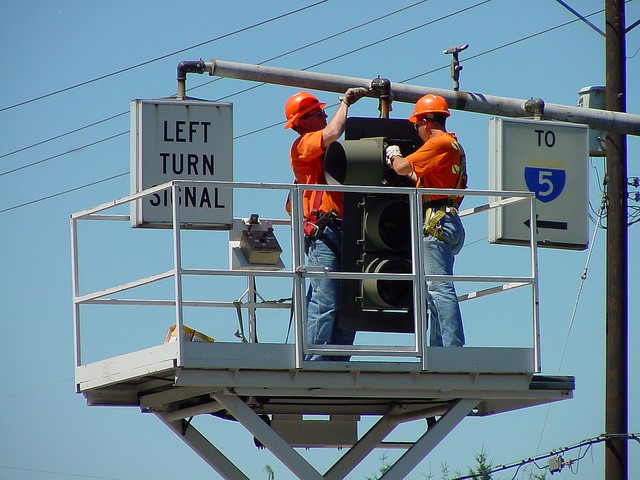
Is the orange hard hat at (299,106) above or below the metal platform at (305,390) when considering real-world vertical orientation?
above

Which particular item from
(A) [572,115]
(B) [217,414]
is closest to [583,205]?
(A) [572,115]

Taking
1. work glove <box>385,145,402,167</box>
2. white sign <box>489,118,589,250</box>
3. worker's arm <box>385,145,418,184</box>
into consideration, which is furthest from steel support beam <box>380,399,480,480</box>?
work glove <box>385,145,402,167</box>

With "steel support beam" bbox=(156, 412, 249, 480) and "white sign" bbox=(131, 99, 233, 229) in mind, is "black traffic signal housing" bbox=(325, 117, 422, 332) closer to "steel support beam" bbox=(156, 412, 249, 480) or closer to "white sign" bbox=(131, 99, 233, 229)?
"white sign" bbox=(131, 99, 233, 229)

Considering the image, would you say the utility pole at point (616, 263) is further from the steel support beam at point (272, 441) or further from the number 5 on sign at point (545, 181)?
the steel support beam at point (272, 441)

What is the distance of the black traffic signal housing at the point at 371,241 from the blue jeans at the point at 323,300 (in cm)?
11

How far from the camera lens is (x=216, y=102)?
1541cm

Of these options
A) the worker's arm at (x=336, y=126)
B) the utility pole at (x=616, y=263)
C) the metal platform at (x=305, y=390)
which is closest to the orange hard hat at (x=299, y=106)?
the worker's arm at (x=336, y=126)

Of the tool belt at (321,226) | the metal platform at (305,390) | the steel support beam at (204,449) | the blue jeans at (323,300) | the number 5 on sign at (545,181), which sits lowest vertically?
the steel support beam at (204,449)

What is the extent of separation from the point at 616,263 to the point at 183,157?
8164mm

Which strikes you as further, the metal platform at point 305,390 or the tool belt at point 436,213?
the tool belt at point 436,213

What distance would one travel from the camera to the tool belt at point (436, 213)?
47.2 ft

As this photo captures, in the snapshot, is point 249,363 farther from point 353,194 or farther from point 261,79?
point 261,79

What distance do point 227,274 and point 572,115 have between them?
7.64 m

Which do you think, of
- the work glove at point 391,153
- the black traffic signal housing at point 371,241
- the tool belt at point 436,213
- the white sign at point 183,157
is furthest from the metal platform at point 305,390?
the work glove at point 391,153
